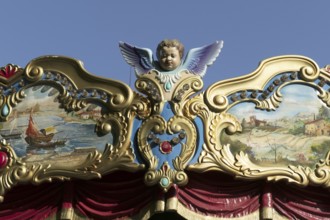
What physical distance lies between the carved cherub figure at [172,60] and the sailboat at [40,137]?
1301 millimetres

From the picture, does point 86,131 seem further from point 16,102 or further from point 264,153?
point 264,153

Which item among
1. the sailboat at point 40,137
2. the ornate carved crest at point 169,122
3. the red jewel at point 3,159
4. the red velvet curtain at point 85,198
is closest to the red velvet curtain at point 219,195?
the ornate carved crest at point 169,122

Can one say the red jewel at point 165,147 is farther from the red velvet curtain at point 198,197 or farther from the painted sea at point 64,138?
the painted sea at point 64,138

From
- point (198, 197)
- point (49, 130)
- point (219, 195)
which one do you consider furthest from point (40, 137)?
point (219, 195)

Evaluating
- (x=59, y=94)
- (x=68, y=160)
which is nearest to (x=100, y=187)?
(x=68, y=160)

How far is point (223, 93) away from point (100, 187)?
1859 millimetres

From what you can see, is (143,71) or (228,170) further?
(143,71)

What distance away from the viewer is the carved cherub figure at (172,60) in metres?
10.4

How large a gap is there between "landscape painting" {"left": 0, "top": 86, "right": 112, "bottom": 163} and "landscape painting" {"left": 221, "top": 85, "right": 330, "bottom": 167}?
64.7 inches

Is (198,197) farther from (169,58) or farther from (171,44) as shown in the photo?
(171,44)

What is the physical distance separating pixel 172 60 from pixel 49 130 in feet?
5.79

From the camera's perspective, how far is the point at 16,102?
10930 mm

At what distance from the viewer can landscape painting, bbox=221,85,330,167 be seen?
10016mm

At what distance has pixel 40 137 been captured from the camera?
10.6 metres
